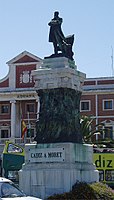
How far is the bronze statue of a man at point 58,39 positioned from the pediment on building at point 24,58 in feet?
155

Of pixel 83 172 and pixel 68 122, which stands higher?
pixel 68 122

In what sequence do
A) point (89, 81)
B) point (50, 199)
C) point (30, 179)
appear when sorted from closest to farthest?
point (50, 199) < point (30, 179) < point (89, 81)

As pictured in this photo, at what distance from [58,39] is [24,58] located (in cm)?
4844

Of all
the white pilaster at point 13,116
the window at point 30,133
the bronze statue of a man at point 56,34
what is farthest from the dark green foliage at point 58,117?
the white pilaster at point 13,116

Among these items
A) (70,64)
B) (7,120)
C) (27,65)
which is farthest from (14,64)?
(70,64)

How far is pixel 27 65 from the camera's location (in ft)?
228

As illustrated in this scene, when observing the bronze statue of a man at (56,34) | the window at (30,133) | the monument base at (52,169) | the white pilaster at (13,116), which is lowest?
the monument base at (52,169)

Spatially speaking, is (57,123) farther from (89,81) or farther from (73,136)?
(89,81)

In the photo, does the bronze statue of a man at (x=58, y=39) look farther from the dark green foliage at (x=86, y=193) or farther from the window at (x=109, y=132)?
the window at (x=109, y=132)

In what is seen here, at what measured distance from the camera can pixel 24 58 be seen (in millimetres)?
69688

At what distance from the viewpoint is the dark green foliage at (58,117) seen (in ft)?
66.7

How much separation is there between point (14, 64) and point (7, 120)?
8.06m

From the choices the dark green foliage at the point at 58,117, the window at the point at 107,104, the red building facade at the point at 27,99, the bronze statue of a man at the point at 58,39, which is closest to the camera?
the dark green foliage at the point at 58,117

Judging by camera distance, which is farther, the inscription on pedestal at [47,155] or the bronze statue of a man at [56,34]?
the bronze statue of a man at [56,34]
